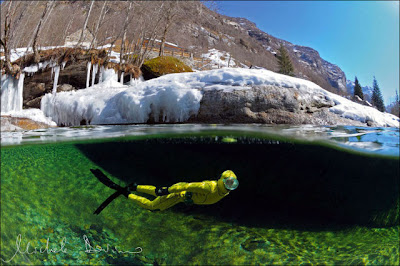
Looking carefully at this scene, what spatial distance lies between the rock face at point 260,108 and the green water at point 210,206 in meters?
0.75

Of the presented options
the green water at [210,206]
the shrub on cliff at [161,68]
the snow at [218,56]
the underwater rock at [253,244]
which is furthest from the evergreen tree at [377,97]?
the underwater rock at [253,244]

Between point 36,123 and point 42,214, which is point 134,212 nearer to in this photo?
point 42,214

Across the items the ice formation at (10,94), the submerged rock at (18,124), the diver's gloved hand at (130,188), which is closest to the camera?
the diver's gloved hand at (130,188)

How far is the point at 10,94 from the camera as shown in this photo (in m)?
11.3

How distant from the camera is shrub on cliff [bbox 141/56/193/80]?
14031mm

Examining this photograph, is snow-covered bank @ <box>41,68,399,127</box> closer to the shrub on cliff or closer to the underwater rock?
the underwater rock

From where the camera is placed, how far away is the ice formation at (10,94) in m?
11.0

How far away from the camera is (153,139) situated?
18.5 ft

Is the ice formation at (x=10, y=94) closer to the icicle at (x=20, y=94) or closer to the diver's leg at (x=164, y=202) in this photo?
the icicle at (x=20, y=94)

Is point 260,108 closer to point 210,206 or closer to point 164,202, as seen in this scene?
point 210,206

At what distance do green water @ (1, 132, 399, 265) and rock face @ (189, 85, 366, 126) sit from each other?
0.75m

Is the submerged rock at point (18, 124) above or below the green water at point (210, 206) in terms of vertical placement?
above

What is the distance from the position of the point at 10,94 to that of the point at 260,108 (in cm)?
1245
